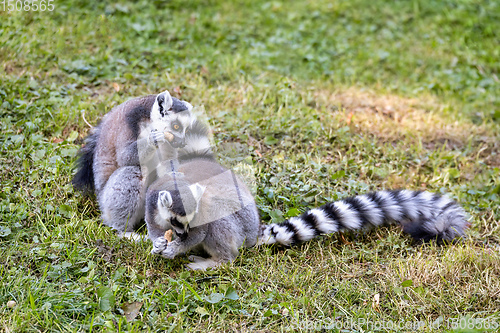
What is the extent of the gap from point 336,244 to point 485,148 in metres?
2.44

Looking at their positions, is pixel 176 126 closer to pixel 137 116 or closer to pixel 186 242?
pixel 137 116

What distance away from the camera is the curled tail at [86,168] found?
3.75 metres

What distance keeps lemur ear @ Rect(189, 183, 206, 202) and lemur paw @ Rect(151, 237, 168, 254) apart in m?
0.36

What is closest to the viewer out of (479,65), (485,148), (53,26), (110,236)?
(110,236)

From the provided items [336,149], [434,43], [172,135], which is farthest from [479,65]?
[172,135]

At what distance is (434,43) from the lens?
7.29 metres

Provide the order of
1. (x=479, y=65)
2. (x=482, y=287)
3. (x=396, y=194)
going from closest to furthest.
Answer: (x=482, y=287)
(x=396, y=194)
(x=479, y=65)

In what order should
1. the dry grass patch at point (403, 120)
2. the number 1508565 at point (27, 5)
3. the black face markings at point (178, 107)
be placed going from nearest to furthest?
the black face markings at point (178, 107) < the dry grass patch at point (403, 120) < the number 1508565 at point (27, 5)

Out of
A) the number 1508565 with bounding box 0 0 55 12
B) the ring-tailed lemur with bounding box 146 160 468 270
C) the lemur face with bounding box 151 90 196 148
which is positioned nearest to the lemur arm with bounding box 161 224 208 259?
the ring-tailed lemur with bounding box 146 160 468 270

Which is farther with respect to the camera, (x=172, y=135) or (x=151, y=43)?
(x=151, y=43)

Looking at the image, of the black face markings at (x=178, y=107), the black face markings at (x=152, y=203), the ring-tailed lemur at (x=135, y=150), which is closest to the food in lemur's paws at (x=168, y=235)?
the black face markings at (x=152, y=203)

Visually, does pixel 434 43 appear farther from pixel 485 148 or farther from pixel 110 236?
pixel 110 236

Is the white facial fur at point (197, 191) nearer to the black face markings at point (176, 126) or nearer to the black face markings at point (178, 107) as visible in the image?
the black face markings at point (176, 126)

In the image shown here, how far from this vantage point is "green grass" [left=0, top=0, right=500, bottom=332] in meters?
3.03
